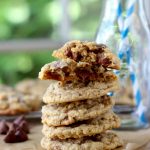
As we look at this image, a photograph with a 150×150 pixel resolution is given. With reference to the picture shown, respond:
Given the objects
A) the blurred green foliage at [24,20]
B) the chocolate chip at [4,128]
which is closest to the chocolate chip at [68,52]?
the chocolate chip at [4,128]

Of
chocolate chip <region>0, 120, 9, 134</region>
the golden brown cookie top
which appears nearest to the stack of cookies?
the golden brown cookie top

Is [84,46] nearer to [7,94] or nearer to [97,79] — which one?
[97,79]

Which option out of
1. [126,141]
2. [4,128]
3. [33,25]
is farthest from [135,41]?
[33,25]

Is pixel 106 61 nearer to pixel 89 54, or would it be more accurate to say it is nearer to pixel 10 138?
pixel 89 54

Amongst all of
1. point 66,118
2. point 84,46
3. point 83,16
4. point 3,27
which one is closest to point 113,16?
point 84,46

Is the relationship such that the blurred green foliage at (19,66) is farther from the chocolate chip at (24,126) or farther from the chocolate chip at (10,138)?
the chocolate chip at (10,138)

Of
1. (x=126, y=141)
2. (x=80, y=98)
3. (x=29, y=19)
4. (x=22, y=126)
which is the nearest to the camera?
(x=80, y=98)
